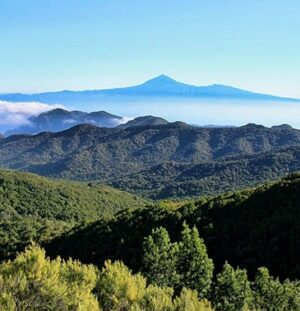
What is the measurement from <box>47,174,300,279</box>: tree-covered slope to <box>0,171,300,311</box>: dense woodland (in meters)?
0.10

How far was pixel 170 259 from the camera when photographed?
120 feet

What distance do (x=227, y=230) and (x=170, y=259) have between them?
18.1 metres

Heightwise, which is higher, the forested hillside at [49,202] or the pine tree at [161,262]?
the pine tree at [161,262]

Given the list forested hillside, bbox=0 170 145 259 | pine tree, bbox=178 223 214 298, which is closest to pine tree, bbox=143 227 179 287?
pine tree, bbox=178 223 214 298

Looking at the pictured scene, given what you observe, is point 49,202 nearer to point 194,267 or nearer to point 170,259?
point 170,259

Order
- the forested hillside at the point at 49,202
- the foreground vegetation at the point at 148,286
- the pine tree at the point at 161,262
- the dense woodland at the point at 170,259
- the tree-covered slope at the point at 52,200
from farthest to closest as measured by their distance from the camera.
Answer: the tree-covered slope at the point at 52,200 → the forested hillside at the point at 49,202 → the pine tree at the point at 161,262 → the dense woodland at the point at 170,259 → the foreground vegetation at the point at 148,286

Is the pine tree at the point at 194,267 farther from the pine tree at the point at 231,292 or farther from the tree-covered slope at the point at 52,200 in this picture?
the tree-covered slope at the point at 52,200

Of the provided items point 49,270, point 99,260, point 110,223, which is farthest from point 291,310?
point 110,223

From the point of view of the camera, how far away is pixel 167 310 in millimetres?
24844

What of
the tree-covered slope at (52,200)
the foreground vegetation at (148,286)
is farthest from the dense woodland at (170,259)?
the tree-covered slope at (52,200)

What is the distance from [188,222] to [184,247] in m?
20.4

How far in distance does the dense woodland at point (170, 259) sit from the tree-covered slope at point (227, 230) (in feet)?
0.34

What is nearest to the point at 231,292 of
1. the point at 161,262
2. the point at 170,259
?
the point at 170,259

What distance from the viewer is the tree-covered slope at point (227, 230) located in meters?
48.0
